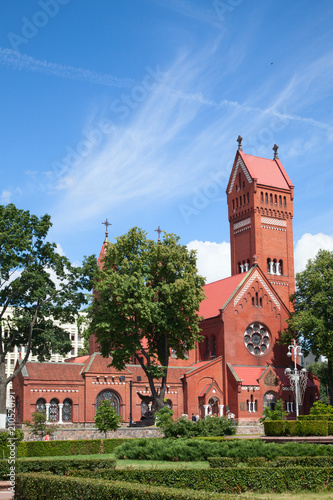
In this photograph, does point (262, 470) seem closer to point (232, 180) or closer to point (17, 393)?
point (17, 393)

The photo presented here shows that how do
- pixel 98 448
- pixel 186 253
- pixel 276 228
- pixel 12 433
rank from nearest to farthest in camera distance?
1. pixel 12 433
2. pixel 98 448
3. pixel 186 253
4. pixel 276 228

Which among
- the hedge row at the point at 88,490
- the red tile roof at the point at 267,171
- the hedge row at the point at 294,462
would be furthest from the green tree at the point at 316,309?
the hedge row at the point at 88,490

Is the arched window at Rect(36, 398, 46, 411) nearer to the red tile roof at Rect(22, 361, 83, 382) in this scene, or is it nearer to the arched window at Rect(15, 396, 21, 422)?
the arched window at Rect(15, 396, 21, 422)

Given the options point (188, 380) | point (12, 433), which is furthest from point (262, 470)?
point (188, 380)

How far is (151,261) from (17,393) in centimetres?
1903

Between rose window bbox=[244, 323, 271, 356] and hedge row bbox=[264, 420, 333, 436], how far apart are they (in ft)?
87.8

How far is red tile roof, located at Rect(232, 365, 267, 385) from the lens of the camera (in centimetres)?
5389

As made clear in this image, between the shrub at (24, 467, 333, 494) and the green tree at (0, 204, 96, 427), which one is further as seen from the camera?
the green tree at (0, 204, 96, 427)

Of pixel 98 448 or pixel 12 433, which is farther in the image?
pixel 98 448

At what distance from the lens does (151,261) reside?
4550 cm

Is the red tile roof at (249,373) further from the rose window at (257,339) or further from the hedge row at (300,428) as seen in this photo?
the hedge row at (300,428)

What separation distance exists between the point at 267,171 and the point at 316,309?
2238cm

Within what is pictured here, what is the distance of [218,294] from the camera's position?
6194cm

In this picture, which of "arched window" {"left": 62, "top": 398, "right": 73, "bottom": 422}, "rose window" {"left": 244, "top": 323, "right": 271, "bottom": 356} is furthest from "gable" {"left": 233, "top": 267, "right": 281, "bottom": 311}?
"arched window" {"left": 62, "top": 398, "right": 73, "bottom": 422}
